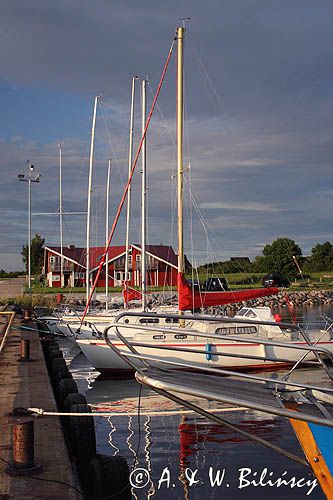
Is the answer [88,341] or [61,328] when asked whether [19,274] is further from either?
[88,341]

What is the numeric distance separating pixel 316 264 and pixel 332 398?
115 metres

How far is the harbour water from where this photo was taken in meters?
10.2

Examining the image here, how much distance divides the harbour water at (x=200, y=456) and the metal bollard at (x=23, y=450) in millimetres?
1699

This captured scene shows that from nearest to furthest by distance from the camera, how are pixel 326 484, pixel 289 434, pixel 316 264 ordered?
pixel 326 484 < pixel 289 434 < pixel 316 264

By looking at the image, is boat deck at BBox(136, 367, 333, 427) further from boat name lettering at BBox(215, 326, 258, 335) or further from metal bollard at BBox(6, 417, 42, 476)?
boat name lettering at BBox(215, 326, 258, 335)

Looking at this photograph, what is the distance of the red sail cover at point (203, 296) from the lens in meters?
20.7

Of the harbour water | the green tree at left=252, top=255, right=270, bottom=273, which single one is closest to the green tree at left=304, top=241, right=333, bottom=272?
the green tree at left=252, top=255, right=270, bottom=273

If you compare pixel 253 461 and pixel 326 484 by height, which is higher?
pixel 326 484

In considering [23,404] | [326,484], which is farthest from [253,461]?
[326,484]

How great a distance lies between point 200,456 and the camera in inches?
468

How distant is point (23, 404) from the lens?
961 cm

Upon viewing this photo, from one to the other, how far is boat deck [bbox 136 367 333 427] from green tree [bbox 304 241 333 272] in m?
108

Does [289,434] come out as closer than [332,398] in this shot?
No

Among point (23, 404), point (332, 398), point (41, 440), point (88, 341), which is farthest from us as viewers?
point (88, 341)
